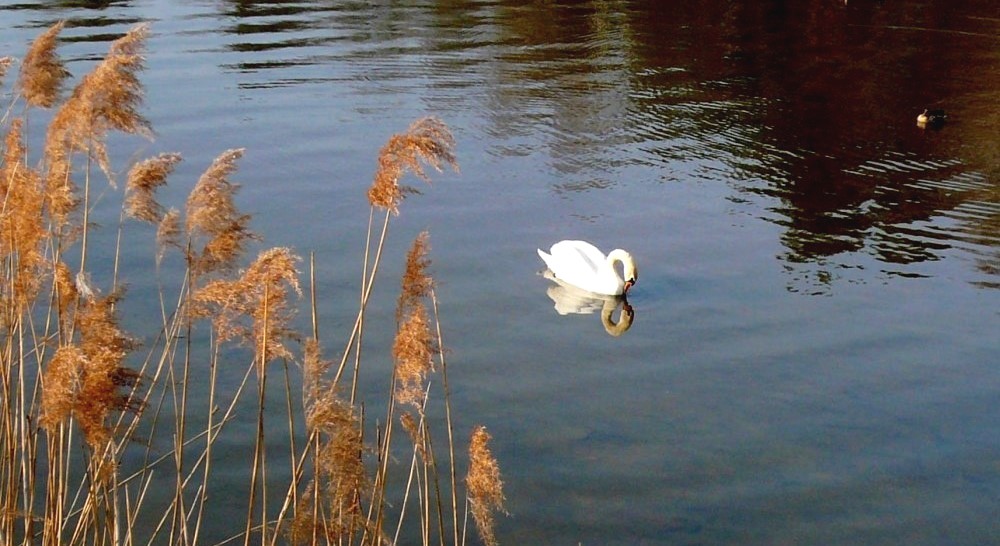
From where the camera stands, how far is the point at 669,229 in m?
11.5

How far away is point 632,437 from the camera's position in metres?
7.69

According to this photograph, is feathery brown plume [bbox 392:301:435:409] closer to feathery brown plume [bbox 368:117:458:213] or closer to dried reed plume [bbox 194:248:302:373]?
dried reed plume [bbox 194:248:302:373]

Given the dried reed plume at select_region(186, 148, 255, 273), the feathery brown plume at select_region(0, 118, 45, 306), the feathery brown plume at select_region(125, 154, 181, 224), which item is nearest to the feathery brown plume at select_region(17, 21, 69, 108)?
the feathery brown plume at select_region(0, 118, 45, 306)

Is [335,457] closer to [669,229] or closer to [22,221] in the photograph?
[22,221]

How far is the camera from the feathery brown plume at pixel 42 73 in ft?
17.7

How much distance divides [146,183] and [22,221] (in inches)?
18.0

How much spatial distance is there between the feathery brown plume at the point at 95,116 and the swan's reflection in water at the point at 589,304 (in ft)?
17.3

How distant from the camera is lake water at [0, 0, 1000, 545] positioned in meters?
7.27

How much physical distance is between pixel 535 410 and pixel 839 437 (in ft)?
5.86

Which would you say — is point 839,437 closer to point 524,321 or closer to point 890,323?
point 890,323

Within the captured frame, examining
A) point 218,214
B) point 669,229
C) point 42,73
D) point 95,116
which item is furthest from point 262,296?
point 669,229

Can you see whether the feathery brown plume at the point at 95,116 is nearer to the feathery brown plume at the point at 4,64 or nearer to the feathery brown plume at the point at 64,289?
the feathery brown plume at the point at 64,289

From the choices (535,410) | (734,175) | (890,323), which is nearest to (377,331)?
(535,410)

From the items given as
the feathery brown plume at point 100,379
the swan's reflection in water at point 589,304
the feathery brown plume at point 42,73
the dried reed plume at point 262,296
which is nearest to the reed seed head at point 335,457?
the dried reed plume at point 262,296
